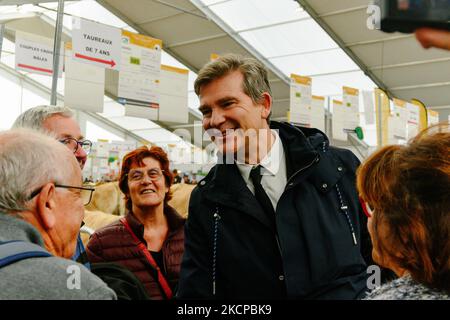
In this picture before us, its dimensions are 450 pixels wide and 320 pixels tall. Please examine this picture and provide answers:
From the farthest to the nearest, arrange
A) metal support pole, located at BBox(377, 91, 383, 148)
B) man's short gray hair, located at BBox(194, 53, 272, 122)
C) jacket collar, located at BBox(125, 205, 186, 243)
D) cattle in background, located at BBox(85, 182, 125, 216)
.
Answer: metal support pole, located at BBox(377, 91, 383, 148), cattle in background, located at BBox(85, 182, 125, 216), jacket collar, located at BBox(125, 205, 186, 243), man's short gray hair, located at BBox(194, 53, 272, 122)

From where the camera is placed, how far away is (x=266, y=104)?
1946 mm

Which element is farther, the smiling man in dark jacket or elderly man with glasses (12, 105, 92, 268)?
elderly man with glasses (12, 105, 92, 268)

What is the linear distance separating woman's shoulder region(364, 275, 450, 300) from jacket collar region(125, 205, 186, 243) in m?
1.50

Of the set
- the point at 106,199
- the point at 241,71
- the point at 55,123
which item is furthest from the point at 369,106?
the point at 55,123

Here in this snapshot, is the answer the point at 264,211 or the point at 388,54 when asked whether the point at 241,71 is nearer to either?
the point at 264,211

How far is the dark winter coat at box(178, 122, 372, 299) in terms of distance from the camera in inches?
61.5

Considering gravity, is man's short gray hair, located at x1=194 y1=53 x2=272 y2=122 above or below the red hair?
above

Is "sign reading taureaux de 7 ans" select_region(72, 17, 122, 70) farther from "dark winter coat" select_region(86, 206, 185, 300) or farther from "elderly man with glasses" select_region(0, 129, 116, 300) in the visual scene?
"elderly man with glasses" select_region(0, 129, 116, 300)

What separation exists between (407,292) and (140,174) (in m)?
1.85

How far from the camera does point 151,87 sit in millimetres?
2814

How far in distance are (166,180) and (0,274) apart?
181 cm

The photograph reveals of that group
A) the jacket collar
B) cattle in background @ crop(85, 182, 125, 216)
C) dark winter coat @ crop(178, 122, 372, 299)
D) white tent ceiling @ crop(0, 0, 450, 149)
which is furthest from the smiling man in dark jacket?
white tent ceiling @ crop(0, 0, 450, 149)
